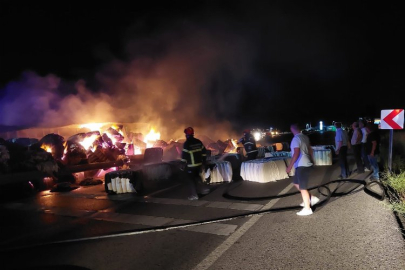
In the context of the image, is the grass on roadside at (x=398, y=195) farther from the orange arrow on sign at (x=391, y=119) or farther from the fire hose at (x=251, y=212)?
the orange arrow on sign at (x=391, y=119)

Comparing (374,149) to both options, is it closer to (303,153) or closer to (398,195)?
(398,195)

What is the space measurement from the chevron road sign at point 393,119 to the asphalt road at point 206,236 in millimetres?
1881

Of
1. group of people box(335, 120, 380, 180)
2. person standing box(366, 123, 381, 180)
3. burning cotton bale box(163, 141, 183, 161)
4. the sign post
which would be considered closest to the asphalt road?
person standing box(366, 123, 381, 180)

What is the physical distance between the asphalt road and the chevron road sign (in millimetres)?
1881

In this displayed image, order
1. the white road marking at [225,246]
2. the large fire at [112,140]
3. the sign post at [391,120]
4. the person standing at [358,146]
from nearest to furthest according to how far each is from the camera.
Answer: the white road marking at [225,246] → the sign post at [391,120] → the person standing at [358,146] → the large fire at [112,140]

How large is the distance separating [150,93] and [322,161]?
17.0 meters

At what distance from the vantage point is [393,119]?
7.44 meters

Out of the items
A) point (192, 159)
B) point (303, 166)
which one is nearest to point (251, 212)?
point (303, 166)

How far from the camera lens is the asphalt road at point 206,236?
3590 millimetres

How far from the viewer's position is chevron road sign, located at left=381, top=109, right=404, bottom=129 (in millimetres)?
7348

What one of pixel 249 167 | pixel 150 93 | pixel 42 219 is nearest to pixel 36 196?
pixel 42 219

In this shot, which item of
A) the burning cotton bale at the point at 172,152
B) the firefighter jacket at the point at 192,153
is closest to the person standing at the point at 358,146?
the firefighter jacket at the point at 192,153

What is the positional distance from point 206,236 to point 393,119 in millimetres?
5954

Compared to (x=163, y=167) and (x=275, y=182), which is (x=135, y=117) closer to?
(x=163, y=167)
